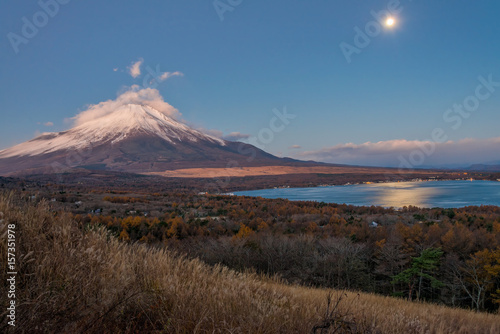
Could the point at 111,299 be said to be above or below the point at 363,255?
above

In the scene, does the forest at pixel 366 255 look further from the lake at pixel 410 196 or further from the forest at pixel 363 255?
the lake at pixel 410 196

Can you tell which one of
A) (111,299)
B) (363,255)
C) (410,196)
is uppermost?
(111,299)

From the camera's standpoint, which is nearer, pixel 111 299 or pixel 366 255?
pixel 111 299

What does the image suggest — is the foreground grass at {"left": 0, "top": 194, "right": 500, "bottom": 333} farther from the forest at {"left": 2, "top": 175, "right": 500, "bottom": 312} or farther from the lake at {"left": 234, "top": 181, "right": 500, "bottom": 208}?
the lake at {"left": 234, "top": 181, "right": 500, "bottom": 208}

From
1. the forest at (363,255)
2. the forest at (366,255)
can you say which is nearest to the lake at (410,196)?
the forest at (363,255)

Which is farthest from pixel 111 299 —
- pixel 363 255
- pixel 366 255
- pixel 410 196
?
pixel 410 196

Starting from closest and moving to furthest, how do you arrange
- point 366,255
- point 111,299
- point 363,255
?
point 111,299
point 363,255
point 366,255

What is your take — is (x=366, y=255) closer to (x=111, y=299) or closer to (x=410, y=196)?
(x=111, y=299)

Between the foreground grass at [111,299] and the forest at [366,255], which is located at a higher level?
the foreground grass at [111,299]

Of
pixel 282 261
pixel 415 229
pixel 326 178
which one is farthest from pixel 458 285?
pixel 326 178

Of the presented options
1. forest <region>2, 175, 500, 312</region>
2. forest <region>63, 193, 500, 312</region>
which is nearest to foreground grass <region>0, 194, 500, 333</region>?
forest <region>2, 175, 500, 312</region>

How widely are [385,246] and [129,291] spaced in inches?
1130

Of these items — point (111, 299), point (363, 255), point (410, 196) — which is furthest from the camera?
point (410, 196)

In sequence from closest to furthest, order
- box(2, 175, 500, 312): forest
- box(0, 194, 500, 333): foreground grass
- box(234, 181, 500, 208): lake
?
box(0, 194, 500, 333): foreground grass < box(2, 175, 500, 312): forest < box(234, 181, 500, 208): lake
